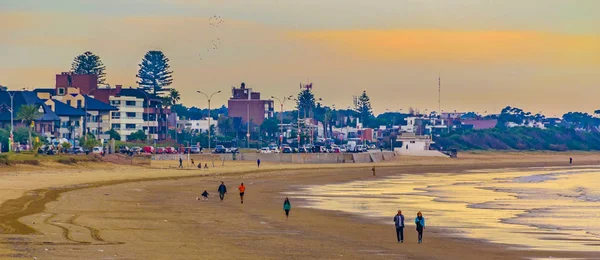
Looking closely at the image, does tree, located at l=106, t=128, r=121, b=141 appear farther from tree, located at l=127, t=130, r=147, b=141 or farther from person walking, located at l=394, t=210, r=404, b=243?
person walking, located at l=394, t=210, r=404, b=243

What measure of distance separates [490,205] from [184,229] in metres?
27.6

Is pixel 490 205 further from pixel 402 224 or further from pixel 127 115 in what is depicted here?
pixel 127 115

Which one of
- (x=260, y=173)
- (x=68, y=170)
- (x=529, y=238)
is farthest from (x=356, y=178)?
(x=529, y=238)

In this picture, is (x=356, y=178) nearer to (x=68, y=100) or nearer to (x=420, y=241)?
(x=420, y=241)

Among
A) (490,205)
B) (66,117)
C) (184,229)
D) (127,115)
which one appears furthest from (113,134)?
(184,229)

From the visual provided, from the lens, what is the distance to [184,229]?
143 feet

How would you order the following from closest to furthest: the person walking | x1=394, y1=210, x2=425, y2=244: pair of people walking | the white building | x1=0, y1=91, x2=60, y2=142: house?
x1=394, y1=210, x2=425, y2=244: pair of people walking
the person walking
x1=0, y1=91, x2=60, y2=142: house
the white building

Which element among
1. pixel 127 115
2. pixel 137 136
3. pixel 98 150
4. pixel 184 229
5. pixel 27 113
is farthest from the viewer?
pixel 127 115

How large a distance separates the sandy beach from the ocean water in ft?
6.29

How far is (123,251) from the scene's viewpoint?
111 ft

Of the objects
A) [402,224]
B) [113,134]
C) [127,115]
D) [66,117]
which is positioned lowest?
[402,224]

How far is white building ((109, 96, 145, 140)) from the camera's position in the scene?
183 metres

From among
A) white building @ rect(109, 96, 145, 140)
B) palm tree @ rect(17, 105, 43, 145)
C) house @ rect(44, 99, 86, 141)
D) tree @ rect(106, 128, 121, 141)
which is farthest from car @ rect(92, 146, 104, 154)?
white building @ rect(109, 96, 145, 140)

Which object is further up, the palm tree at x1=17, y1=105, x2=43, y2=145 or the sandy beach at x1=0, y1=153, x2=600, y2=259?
the palm tree at x1=17, y1=105, x2=43, y2=145
